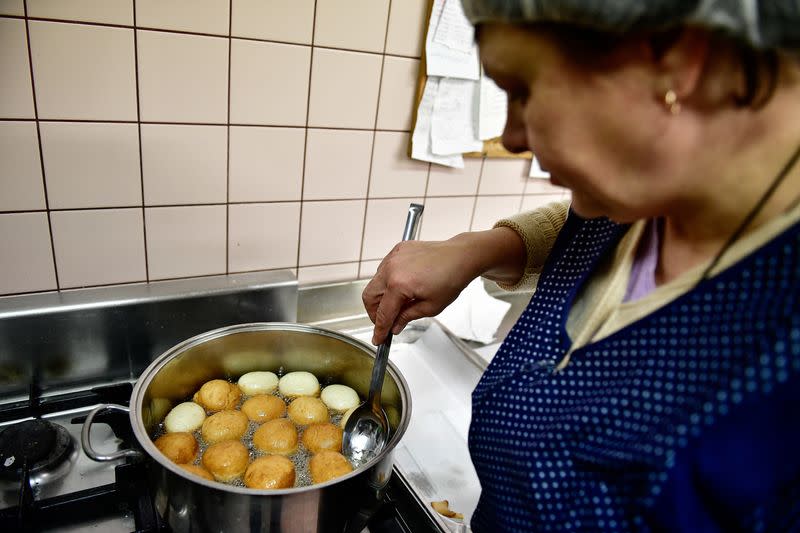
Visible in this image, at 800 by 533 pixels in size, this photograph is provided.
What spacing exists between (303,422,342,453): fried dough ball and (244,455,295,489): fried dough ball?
0.06 meters

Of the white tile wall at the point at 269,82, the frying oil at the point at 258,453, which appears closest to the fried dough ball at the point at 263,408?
the frying oil at the point at 258,453

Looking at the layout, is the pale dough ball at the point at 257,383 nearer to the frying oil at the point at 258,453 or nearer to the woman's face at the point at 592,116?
the frying oil at the point at 258,453

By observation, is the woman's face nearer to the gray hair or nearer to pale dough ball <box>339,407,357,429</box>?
the gray hair

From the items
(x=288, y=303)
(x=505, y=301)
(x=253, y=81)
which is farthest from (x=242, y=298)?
(x=505, y=301)

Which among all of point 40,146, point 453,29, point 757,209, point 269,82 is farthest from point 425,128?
point 757,209

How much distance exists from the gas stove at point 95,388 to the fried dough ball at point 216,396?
0.38 feet

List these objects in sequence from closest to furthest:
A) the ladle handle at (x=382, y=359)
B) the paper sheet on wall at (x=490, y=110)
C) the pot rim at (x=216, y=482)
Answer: the pot rim at (x=216, y=482)
the ladle handle at (x=382, y=359)
the paper sheet on wall at (x=490, y=110)

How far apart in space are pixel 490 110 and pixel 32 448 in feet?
3.41

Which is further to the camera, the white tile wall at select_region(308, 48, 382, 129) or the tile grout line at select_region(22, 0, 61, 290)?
the white tile wall at select_region(308, 48, 382, 129)

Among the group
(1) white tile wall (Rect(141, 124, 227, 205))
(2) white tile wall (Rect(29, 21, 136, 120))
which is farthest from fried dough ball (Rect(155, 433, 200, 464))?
(2) white tile wall (Rect(29, 21, 136, 120))

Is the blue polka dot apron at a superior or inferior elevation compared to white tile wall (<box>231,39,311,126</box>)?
inferior

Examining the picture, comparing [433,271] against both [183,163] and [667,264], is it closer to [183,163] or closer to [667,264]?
[667,264]

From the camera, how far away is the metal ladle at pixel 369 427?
2.62 feet

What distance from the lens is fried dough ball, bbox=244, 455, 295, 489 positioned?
2.32 feet
